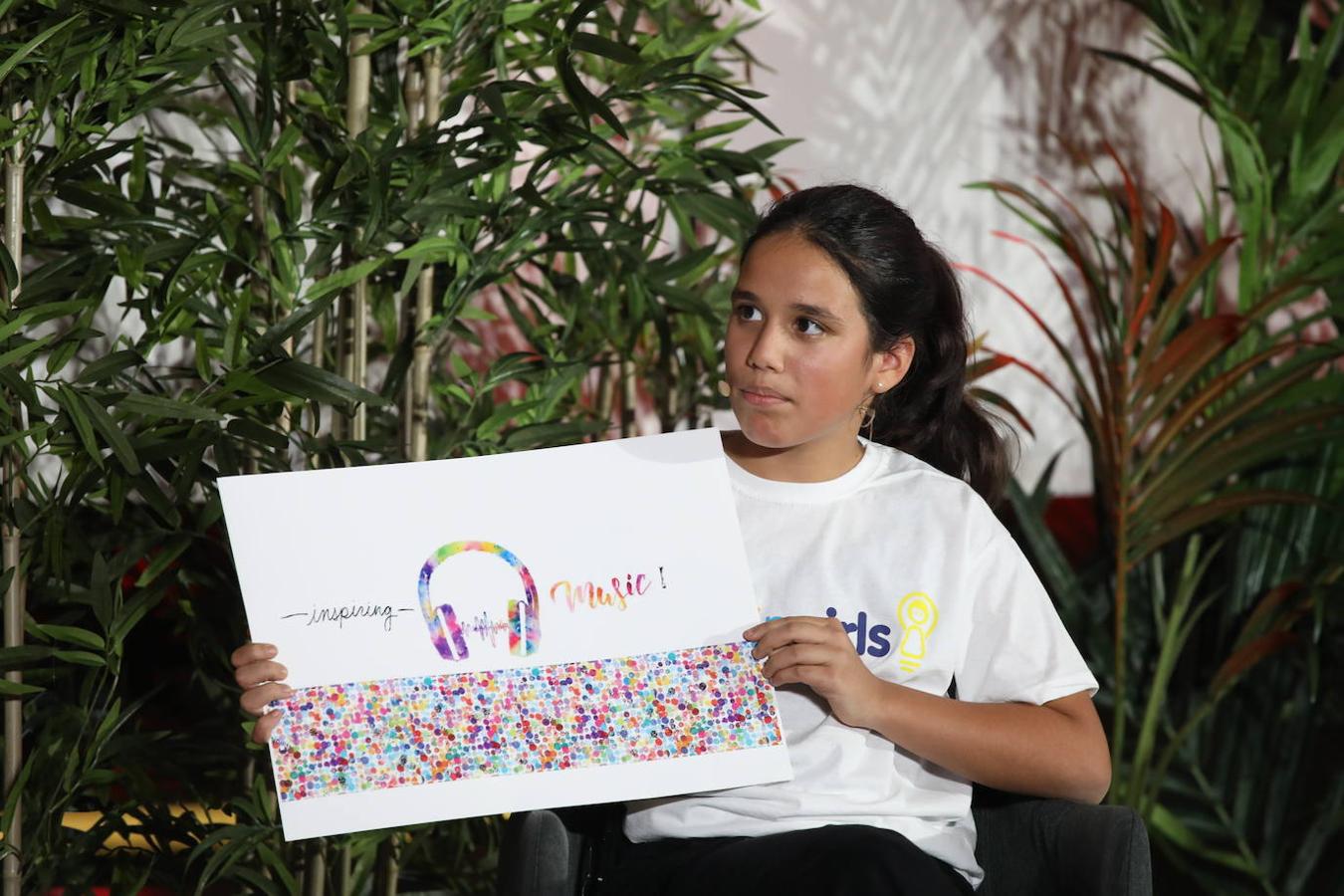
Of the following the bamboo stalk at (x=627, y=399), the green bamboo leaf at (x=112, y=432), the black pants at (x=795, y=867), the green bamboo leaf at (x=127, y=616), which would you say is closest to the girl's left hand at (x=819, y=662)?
the black pants at (x=795, y=867)

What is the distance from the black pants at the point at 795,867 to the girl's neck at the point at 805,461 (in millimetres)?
359

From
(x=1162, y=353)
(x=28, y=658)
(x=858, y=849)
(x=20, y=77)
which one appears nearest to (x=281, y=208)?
(x=20, y=77)

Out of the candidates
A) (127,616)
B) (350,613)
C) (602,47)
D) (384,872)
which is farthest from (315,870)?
(602,47)

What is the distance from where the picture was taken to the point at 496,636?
1.13 meters

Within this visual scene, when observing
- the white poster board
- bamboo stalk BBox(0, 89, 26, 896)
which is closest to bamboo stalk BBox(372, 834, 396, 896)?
bamboo stalk BBox(0, 89, 26, 896)

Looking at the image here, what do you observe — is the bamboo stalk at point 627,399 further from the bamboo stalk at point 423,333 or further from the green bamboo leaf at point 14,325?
the green bamboo leaf at point 14,325

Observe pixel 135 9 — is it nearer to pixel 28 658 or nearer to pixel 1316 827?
pixel 28 658

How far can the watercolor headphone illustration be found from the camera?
1125 mm

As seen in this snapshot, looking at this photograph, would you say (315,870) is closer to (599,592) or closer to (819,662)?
(599,592)

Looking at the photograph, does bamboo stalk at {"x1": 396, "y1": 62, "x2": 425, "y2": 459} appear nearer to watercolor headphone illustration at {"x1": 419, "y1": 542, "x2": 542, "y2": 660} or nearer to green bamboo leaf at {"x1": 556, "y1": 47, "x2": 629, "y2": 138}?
green bamboo leaf at {"x1": 556, "y1": 47, "x2": 629, "y2": 138}

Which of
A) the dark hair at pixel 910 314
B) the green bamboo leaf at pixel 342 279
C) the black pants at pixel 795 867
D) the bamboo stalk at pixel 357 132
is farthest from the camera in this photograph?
the bamboo stalk at pixel 357 132

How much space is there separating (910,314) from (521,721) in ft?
1.80

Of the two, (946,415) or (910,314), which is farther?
(946,415)

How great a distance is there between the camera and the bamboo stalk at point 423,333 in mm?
1644
